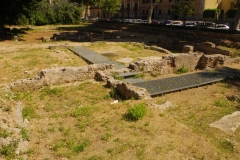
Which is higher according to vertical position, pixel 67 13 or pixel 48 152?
pixel 67 13

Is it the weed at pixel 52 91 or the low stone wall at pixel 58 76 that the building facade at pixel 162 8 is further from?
the weed at pixel 52 91

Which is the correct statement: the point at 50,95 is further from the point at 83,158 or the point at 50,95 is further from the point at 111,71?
the point at 83,158

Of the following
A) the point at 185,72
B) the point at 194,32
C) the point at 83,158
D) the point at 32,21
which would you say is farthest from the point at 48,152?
the point at 32,21

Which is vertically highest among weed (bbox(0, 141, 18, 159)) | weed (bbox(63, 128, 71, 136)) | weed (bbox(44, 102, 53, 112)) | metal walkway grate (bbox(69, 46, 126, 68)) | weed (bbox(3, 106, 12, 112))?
metal walkway grate (bbox(69, 46, 126, 68))

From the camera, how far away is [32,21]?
39.4 meters

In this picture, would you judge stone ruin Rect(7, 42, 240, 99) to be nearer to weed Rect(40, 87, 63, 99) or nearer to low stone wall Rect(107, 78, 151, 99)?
low stone wall Rect(107, 78, 151, 99)

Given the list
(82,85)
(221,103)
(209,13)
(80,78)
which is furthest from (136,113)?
(209,13)

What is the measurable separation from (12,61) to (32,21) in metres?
27.5

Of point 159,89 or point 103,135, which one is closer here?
point 103,135

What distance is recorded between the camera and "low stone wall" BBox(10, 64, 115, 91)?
9641mm

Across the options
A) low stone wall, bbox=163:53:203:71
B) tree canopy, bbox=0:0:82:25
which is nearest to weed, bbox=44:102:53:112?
low stone wall, bbox=163:53:203:71

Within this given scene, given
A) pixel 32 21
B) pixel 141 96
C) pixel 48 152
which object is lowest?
pixel 48 152

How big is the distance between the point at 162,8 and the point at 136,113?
5655 centimetres

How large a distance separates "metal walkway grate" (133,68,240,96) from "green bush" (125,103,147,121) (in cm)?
218
